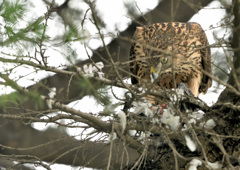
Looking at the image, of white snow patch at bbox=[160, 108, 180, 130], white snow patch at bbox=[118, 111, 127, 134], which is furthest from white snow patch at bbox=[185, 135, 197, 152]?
white snow patch at bbox=[118, 111, 127, 134]

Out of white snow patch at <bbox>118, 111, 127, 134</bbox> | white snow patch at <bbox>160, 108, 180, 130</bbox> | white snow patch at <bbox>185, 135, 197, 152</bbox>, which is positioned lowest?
white snow patch at <bbox>185, 135, 197, 152</bbox>

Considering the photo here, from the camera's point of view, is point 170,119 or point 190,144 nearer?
point 190,144

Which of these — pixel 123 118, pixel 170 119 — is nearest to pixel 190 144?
pixel 170 119

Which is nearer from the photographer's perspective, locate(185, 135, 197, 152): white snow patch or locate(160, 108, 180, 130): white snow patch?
locate(185, 135, 197, 152): white snow patch

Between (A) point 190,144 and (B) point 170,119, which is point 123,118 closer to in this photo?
(B) point 170,119

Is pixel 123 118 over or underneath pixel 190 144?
over

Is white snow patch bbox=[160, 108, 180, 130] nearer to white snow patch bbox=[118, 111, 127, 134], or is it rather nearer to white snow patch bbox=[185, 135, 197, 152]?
white snow patch bbox=[185, 135, 197, 152]

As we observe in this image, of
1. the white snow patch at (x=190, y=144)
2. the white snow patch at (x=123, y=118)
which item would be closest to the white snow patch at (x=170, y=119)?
the white snow patch at (x=190, y=144)

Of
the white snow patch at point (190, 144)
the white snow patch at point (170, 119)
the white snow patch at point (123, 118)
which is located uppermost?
the white snow patch at point (123, 118)

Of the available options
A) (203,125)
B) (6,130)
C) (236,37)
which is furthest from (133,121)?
(6,130)

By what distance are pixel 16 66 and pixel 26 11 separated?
254 millimetres

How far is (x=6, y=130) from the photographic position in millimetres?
3920

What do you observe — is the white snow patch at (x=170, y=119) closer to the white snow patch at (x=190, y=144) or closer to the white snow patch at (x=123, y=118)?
the white snow patch at (x=190, y=144)

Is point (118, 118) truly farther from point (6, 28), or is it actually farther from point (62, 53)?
point (6, 28)
